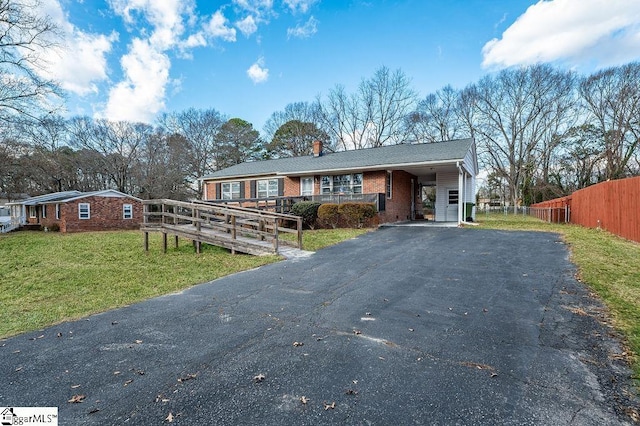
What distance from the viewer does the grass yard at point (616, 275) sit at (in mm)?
3619

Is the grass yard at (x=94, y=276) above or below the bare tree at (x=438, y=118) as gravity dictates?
below

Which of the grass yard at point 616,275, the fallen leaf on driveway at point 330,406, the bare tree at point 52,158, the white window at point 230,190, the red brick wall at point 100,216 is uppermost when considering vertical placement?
the bare tree at point 52,158

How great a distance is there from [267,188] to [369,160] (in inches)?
281

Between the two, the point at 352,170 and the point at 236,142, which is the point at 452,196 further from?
the point at 236,142

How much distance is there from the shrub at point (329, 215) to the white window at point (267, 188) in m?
6.35

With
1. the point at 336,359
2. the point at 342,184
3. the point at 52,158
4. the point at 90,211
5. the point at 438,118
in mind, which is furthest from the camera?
the point at 438,118

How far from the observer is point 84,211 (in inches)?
889

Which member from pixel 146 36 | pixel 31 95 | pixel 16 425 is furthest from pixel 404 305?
pixel 31 95

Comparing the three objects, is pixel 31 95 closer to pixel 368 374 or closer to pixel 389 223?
pixel 389 223

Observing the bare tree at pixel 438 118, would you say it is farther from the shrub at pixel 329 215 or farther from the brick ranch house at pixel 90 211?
the brick ranch house at pixel 90 211

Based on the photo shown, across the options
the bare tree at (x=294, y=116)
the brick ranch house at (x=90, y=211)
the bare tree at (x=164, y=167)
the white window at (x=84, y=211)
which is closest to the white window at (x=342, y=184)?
the brick ranch house at (x=90, y=211)

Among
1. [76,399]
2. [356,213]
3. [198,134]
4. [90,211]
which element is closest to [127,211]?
[90,211]

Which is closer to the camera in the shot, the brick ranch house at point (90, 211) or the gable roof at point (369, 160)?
the gable roof at point (369, 160)

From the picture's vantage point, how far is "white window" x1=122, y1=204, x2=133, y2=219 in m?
24.4
